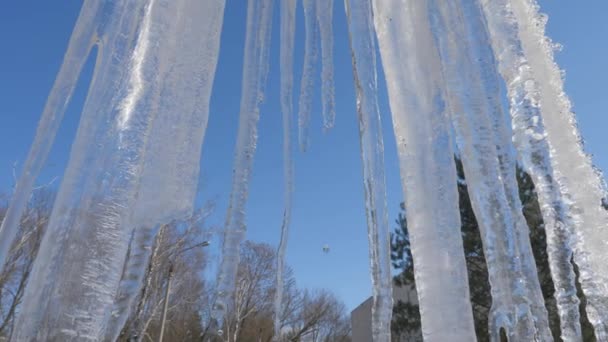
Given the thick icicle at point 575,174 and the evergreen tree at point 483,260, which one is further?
the evergreen tree at point 483,260

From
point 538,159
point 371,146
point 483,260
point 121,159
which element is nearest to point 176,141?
point 121,159

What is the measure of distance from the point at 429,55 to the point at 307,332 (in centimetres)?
2148

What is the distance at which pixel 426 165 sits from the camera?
179 centimetres

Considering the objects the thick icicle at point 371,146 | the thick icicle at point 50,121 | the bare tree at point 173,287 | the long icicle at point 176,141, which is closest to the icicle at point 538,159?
the thick icicle at point 371,146

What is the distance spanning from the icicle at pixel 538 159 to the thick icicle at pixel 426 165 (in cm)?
29

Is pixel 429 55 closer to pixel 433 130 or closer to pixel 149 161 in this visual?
pixel 433 130

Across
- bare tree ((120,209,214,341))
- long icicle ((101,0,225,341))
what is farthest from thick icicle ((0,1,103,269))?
bare tree ((120,209,214,341))

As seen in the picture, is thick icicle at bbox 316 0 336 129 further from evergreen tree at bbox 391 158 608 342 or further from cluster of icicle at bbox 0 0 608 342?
evergreen tree at bbox 391 158 608 342

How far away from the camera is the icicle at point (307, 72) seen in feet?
10.2

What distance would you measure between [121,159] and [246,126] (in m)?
1.14

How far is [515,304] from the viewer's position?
1.52m

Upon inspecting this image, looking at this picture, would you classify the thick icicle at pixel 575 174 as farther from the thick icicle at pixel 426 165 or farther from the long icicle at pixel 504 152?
the thick icicle at pixel 426 165

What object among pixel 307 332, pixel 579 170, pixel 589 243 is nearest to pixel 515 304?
pixel 589 243

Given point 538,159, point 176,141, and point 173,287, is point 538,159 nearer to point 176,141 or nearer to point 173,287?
point 176,141
